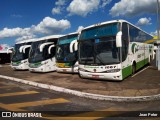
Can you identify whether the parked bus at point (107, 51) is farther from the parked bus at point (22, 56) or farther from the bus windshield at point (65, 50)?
the parked bus at point (22, 56)

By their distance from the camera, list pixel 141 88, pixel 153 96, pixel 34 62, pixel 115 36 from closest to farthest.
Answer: pixel 153 96 → pixel 141 88 → pixel 115 36 → pixel 34 62

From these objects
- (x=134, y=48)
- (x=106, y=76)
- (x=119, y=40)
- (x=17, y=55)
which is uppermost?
(x=119, y=40)

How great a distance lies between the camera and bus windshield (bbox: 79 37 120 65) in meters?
13.0

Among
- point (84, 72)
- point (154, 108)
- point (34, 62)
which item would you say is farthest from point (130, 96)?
point (34, 62)

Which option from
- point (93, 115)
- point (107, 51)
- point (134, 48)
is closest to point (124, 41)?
point (107, 51)

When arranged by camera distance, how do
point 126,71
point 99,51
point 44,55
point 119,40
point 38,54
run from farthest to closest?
point 38,54 < point 44,55 < point 126,71 < point 99,51 < point 119,40

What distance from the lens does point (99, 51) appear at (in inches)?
532

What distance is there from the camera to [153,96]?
9867 millimetres

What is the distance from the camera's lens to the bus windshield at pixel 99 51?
42.5 ft

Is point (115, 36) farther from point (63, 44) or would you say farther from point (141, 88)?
point (63, 44)

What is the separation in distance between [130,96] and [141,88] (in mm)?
1514

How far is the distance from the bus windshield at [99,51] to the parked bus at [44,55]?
605cm

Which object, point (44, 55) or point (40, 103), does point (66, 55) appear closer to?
point (44, 55)

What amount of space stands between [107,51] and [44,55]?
810 centimetres
